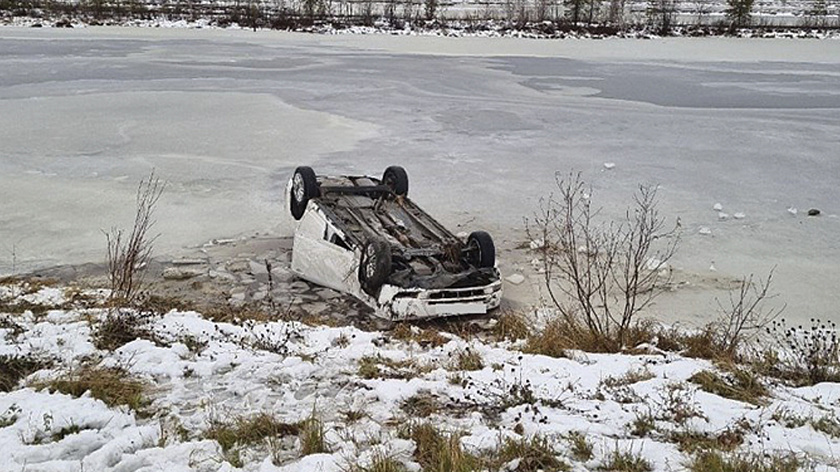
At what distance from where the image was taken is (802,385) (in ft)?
13.4

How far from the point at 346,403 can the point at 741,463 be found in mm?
1838

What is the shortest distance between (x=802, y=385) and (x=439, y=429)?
7.37 feet

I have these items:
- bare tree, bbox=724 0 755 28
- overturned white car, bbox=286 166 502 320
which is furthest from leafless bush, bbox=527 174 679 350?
bare tree, bbox=724 0 755 28

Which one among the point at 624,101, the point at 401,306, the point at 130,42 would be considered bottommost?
the point at 401,306

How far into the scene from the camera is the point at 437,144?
11430mm

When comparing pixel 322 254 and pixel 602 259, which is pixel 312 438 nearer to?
pixel 322 254

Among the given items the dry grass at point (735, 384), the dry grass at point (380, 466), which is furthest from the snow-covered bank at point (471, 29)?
the dry grass at point (380, 466)

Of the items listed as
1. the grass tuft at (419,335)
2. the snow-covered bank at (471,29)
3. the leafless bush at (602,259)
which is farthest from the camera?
the snow-covered bank at (471,29)

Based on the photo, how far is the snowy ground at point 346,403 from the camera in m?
3.02

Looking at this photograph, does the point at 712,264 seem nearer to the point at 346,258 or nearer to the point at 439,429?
the point at 346,258

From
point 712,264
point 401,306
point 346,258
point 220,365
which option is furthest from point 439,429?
point 712,264

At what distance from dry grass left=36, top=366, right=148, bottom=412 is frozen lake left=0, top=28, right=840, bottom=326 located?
3.68 m

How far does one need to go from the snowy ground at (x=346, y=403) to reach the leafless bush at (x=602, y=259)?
2.97ft

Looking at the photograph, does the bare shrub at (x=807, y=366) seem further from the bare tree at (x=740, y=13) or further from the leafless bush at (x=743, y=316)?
the bare tree at (x=740, y=13)
